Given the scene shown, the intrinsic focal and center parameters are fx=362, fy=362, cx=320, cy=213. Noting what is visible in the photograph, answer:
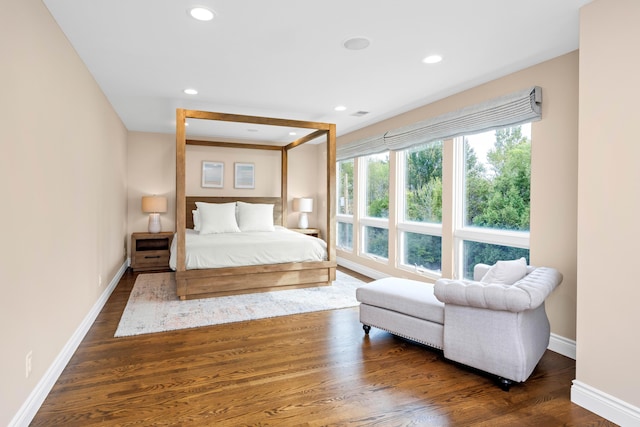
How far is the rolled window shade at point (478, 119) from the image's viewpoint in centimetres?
308

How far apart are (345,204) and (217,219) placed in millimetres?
2358

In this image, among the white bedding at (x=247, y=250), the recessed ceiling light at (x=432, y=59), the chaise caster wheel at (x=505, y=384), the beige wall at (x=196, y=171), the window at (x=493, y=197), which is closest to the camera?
the chaise caster wheel at (x=505, y=384)

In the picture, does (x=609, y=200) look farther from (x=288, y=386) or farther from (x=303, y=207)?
(x=303, y=207)

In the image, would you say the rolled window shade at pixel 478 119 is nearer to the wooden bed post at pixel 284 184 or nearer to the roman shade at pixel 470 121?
the roman shade at pixel 470 121

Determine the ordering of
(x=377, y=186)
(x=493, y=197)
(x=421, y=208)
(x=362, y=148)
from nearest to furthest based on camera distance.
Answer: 1. (x=493, y=197)
2. (x=421, y=208)
3. (x=362, y=148)
4. (x=377, y=186)

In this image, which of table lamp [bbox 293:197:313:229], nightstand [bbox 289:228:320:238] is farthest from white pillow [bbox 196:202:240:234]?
table lamp [bbox 293:197:313:229]

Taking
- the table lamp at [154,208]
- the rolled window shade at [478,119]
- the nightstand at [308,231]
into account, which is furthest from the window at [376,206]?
the table lamp at [154,208]

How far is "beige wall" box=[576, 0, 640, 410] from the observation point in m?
1.96

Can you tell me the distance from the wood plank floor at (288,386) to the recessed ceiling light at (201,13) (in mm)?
2402

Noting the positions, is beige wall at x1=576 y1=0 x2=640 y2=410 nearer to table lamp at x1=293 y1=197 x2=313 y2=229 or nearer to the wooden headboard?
table lamp at x1=293 y1=197 x2=313 y2=229

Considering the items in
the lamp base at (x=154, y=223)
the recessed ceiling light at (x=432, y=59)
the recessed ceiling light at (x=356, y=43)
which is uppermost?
the recessed ceiling light at (x=432, y=59)

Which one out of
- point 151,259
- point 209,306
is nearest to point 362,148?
point 209,306

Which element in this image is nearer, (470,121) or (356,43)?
(356,43)

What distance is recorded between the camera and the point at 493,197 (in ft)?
12.1
